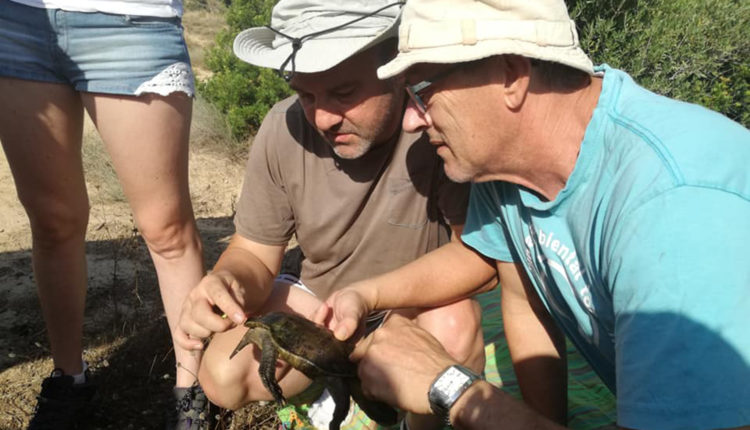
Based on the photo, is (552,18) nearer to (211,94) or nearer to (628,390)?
(628,390)

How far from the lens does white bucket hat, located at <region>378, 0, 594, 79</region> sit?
6.04 ft

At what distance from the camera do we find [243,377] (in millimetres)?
2865

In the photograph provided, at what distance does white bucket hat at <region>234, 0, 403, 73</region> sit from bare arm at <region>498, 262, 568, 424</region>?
1.15 m

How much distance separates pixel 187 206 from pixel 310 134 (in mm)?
714

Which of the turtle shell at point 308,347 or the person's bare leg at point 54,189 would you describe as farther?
the person's bare leg at point 54,189

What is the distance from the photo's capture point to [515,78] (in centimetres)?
189

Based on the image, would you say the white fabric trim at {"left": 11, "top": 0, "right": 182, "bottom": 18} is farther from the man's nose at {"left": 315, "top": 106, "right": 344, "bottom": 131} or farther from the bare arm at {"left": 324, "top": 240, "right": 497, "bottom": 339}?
the bare arm at {"left": 324, "top": 240, "right": 497, "bottom": 339}

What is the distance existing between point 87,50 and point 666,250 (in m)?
2.49

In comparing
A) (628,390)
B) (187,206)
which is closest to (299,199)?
(187,206)

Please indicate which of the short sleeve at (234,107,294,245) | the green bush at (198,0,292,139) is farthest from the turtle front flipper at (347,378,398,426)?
the green bush at (198,0,292,139)

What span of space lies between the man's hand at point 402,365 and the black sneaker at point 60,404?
5.68ft

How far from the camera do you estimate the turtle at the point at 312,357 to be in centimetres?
257

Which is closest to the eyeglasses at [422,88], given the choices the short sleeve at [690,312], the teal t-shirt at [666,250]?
the teal t-shirt at [666,250]

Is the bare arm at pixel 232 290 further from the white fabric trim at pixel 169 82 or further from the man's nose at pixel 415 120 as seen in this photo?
the man's nose at pixel 415 120
